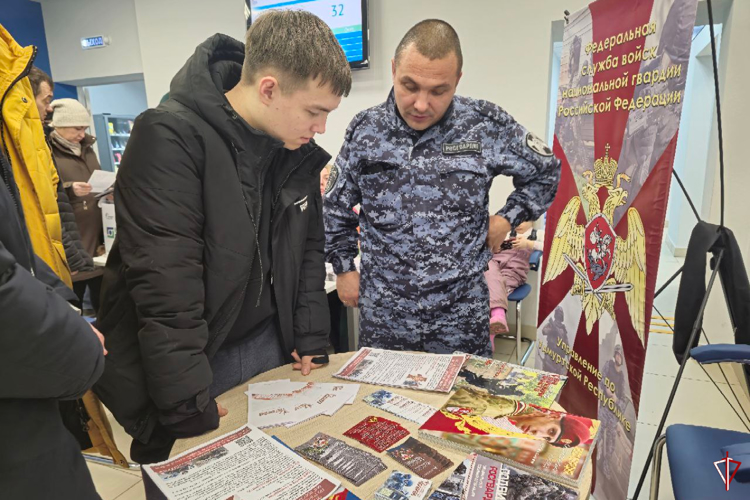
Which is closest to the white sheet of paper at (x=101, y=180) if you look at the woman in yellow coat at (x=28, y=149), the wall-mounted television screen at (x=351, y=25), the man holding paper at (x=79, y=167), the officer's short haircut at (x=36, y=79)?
the man holding paper at (x=79, y=167)

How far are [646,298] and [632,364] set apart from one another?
22 centimetres

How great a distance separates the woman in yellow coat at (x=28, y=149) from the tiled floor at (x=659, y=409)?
0.91 metres

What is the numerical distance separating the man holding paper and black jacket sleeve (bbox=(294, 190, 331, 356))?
2487 millimetres

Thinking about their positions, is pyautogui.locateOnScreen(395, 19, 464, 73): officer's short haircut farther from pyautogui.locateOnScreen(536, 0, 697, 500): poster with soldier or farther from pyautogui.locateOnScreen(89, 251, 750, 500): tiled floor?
pyautogui.locateOnScreen(89, 251, 750, 500): tiled floor

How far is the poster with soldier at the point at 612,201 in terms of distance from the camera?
1.36m

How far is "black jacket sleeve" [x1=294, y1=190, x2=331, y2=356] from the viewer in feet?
4.15

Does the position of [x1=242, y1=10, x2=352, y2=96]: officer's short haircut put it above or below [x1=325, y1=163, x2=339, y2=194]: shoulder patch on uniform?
above

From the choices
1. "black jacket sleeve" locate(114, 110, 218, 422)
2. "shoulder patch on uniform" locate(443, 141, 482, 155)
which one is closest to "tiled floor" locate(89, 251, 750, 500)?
"black jacket sleeve" locate(114, 110, 218, 422)

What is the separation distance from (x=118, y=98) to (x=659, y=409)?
9393mm

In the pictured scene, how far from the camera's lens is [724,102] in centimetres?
276

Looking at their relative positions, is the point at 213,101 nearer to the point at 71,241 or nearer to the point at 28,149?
the point at 28,149

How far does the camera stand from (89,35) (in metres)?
5.50

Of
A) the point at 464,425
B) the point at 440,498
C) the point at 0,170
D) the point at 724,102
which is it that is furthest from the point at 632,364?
the point at 724,102

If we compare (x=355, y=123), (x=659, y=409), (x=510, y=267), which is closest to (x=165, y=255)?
(x=355, y=123)
